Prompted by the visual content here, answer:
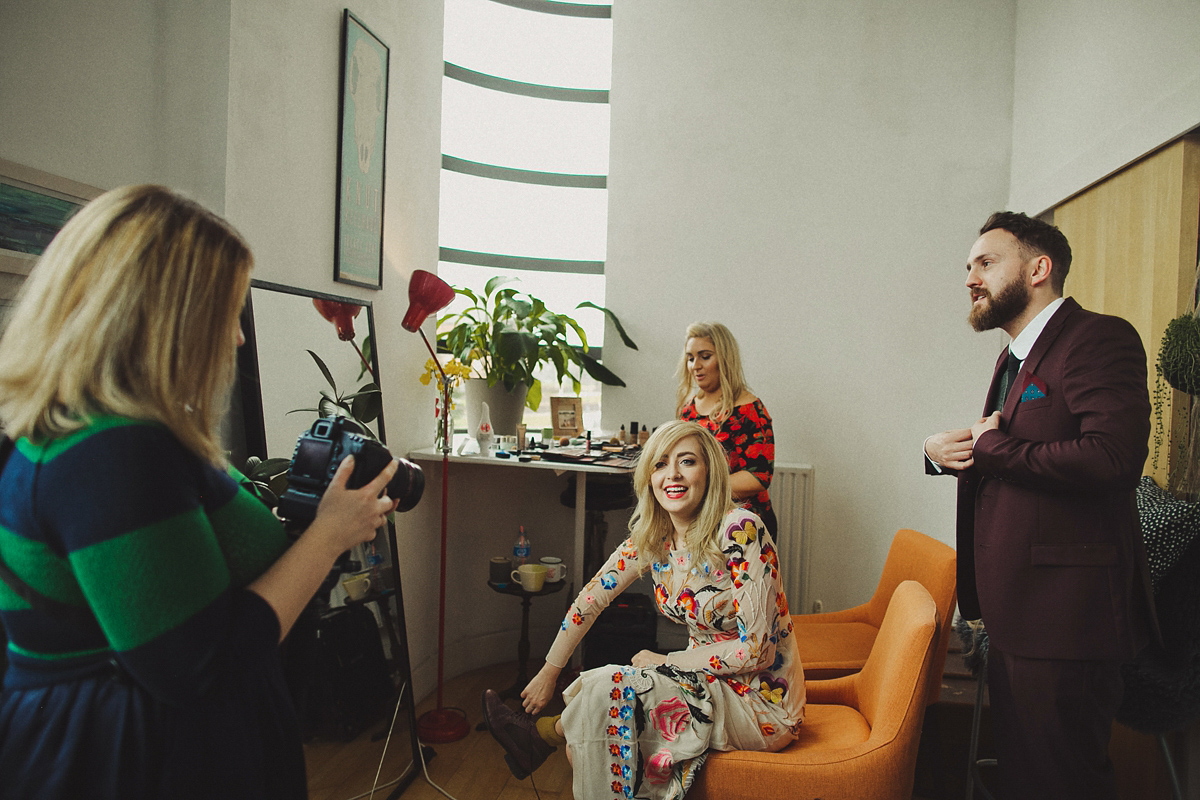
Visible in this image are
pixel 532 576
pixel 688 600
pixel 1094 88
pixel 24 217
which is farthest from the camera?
pixel 532 576

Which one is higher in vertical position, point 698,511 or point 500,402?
point 500,402

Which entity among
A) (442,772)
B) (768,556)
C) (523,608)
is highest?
(768,556)

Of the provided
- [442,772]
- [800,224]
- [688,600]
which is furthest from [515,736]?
[800,224]

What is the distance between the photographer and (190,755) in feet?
2.70

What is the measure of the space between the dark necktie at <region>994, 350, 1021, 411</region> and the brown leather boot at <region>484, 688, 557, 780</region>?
4.56 ft

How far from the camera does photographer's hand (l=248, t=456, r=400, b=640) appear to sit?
88cm

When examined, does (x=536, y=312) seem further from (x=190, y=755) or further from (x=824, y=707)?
(x=190, y=755)

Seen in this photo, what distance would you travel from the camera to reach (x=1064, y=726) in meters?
1.46

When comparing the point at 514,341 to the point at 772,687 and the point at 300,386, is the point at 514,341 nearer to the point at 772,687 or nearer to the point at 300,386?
the point at 300,386

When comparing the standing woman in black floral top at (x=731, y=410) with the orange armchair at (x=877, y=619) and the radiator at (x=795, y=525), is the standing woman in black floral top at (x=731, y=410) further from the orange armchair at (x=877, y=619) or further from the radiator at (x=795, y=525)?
the radiator at (x=795, y=525)

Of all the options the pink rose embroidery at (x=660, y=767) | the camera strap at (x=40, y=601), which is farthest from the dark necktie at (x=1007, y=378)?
the camera strap at (x=40, y=601)

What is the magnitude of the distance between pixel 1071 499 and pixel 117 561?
5.55ft

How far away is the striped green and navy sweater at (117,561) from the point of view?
2.41ft

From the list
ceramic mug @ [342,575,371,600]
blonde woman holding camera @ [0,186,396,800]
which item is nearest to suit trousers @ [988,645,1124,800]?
blonde woman holding camera @ [0,186,396,800]
